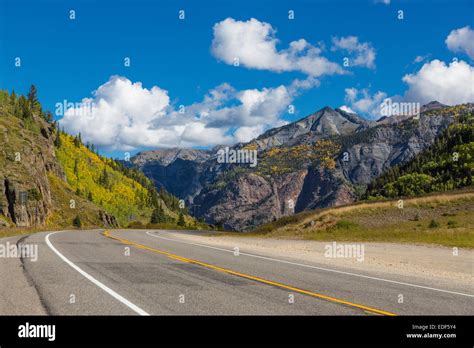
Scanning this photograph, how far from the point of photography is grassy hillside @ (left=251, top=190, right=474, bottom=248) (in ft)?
111

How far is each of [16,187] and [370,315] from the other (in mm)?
74830

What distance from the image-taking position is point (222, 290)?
10758 mm

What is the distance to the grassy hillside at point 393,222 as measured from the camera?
111 ft

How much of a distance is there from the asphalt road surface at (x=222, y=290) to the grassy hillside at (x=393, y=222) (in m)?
19.3

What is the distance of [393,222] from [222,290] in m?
34.3

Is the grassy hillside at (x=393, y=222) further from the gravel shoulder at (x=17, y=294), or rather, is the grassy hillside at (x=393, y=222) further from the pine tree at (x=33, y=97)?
the pine tree at (x=33, y=97)

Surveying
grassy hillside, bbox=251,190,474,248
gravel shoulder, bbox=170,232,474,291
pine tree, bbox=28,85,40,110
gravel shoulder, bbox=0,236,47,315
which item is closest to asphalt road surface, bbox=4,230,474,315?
gravel shoulder, bbox=0,236,47,315

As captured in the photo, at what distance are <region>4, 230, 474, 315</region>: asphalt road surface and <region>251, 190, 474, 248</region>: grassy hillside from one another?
63.3ft

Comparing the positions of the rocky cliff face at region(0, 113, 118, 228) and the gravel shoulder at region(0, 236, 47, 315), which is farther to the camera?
the rocky cliff face at region(0, 113, 118, 228)

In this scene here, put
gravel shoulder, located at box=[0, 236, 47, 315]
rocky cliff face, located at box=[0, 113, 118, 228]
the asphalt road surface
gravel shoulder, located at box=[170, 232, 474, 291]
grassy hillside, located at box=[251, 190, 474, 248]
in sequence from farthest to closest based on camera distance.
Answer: rocky cliff face, located at box=[0, 113, 118, 228]
grassy hillside, located at box=[251, 190, 474, 248]
gravel shoulder, located at box=[170, 232, 474, 291]
the asphalt road surface
gravel shoulder, located at box=[0, 236, 47, 315]

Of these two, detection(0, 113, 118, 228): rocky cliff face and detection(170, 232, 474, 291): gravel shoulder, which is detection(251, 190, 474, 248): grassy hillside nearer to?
detection(170, 232, 474, 291): gravel shoulder

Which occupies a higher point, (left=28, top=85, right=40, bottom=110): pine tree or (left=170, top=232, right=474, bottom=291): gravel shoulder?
(left=28, top=85, right=40, bottom=110): pine tree
